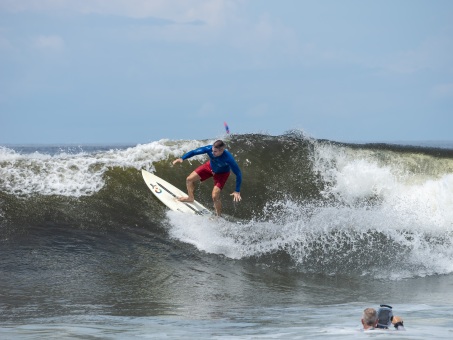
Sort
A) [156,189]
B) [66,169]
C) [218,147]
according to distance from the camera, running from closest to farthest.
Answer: [218,147] → [156,189] → [66,169]

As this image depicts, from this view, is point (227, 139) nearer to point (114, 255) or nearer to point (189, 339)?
point (114, 255)

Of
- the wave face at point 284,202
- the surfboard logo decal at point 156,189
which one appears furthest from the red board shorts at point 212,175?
the surfboard logo decal at point 156,189

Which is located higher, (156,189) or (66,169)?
(66,169)

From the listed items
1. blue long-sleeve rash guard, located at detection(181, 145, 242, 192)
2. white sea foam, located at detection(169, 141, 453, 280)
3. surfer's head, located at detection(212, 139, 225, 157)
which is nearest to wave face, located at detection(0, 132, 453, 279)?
white sea foam, located at detection(169, 141, 453, 280)

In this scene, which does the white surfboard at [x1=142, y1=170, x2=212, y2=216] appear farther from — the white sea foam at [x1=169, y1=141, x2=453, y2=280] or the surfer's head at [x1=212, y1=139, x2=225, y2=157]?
the surfer's head at [x1=212, y1=139, x2=225, y2=157]

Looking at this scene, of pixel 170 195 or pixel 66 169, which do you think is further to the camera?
pixel 66 169

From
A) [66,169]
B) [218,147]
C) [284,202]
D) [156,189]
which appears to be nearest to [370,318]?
[218,147]

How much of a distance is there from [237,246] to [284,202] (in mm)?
3779

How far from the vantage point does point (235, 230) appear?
11414mm

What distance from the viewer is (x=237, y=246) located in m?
10.8

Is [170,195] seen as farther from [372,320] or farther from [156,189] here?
[372,320]

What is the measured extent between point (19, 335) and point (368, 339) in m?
2.99

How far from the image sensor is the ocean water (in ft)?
22.1

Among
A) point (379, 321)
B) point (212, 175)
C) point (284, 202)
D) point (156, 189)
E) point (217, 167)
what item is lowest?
point (379, 321)
